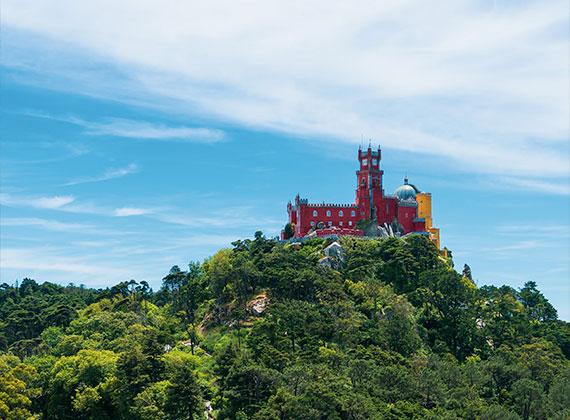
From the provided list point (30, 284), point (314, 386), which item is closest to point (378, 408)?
point (314, 386)

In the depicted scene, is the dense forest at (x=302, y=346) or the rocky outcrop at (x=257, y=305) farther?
the rocky outcrop at (x=257, y=305)

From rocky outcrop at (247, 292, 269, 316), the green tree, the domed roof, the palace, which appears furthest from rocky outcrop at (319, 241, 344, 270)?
the green tree

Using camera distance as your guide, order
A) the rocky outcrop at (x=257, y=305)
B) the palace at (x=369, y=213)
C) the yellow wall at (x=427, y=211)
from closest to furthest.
Result: the rocky outcrop at (x=257, y=305) < the palace at (x=369, y=213) < the yellow wall at (x=427, y=211)

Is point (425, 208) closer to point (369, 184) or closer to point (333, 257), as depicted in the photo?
point (369, 184)

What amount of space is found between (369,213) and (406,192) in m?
10.2

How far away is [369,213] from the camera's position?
4651 inches

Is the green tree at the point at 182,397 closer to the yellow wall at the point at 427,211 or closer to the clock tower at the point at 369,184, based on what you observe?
the clock tower at the point at 369,184

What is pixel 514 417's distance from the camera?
220 feet

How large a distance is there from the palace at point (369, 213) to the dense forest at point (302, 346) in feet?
22.5

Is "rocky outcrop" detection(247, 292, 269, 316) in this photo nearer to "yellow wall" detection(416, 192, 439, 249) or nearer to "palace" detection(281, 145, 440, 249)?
"palace" detection(281, 145, 440, 249)

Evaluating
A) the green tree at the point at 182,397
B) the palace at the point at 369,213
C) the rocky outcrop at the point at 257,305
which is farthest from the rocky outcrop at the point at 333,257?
the green tree at the point at 182,397

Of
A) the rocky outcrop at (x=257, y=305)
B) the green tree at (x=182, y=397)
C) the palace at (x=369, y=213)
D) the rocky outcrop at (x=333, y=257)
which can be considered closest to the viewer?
the green tree at (x=182, y=397)

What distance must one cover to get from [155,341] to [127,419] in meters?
8.79

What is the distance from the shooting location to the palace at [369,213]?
117 meters
